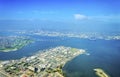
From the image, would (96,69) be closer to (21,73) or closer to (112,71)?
(112,71)

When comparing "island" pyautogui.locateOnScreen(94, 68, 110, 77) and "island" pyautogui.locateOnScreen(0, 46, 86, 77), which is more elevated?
"island" pyautogui.locateOnScreen(0, 46, 86, 77)

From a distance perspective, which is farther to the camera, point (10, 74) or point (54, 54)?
point (54, 54)

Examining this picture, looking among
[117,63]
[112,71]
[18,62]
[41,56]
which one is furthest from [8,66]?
[117,63]

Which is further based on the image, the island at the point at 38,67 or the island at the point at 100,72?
the island at the point at 38,67

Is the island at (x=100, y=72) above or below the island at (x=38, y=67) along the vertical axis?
below

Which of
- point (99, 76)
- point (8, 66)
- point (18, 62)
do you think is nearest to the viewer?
point (99, 76)

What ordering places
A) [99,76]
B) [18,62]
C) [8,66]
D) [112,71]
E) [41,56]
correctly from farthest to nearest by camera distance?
[41,56], [18,62], [8,66], [112,71], [99,76]

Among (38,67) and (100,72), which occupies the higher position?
(38,67)

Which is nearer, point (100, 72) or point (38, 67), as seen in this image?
point (100, 72)

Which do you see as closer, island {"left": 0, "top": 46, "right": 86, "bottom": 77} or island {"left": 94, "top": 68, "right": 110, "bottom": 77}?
island {"left": 94, "top": 68, "right": 110, "bottom": 77}
